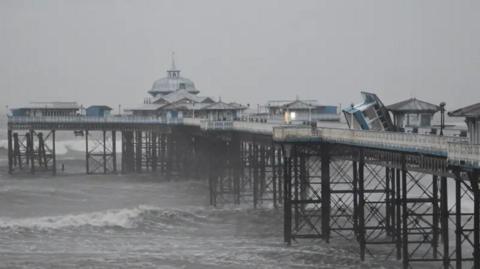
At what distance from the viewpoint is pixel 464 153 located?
1380 inches

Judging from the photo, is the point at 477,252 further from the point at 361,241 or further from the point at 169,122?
the point at 169,122

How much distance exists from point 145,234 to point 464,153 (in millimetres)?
28940

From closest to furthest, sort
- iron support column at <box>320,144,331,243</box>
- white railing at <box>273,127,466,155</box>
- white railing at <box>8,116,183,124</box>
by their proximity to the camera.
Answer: white railing at <box>273,127,466,155</box>, iron support column at <box>320,144,331,243</box>, white railing at <box>8,116,183,124</box>

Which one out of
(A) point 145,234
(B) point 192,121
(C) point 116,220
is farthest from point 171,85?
(A) point 145,234

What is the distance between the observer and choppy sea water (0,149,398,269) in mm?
49125

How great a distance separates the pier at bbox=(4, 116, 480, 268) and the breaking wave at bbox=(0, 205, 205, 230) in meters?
7.07

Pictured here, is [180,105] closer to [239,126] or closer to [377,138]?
[239,126]

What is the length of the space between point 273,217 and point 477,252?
1294 inches

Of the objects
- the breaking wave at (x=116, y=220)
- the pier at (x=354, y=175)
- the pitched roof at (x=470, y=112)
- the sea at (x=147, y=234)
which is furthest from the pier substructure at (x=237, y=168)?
the pitched roof at (x=470, y=112)

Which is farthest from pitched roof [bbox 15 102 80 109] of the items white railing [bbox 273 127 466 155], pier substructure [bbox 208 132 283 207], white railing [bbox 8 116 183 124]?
white railing [bbox 273 127 466 155]

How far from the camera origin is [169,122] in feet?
351

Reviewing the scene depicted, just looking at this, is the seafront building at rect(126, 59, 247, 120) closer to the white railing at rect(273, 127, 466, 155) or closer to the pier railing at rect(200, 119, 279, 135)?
the pier railing at rect(200, 119, 279, 135)

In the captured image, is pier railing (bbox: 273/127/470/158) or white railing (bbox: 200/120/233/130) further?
white railing (bbox: 200/120/233/130)

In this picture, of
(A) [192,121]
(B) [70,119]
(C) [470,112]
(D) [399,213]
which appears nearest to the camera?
(C) [470,112]
